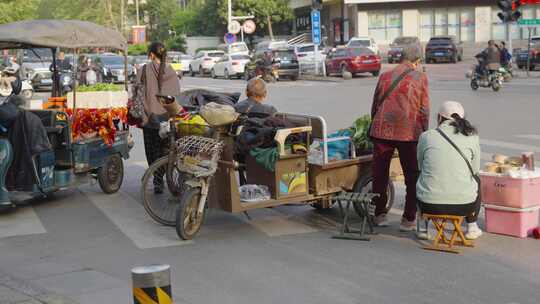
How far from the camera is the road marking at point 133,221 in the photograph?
7781 mm

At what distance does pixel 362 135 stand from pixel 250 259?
6.89 feet

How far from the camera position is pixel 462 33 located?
195 ft

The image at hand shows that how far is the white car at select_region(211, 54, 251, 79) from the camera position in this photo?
44.1 m

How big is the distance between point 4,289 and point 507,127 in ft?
38.9

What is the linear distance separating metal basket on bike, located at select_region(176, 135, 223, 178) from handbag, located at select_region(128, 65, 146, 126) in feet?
7.40

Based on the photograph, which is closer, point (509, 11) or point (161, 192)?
point (161, 192)

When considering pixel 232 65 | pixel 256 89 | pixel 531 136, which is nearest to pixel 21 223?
pixel 256 89

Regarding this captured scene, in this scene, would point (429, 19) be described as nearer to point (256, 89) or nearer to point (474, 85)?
point (474, 85)

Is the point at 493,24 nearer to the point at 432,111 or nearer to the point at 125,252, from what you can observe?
the point at 432,111

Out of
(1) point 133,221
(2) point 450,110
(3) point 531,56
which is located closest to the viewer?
(2) point 450,110

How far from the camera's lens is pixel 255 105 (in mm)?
8344

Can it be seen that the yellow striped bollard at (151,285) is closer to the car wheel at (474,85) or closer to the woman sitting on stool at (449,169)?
the woman sitting on stool at (449,169)

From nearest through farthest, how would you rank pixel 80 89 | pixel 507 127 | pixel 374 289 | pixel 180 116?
pixel 374 289
pixel 180 116
pixel 80 89
pixel 507 127

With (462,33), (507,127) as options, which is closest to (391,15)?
(462,33)
